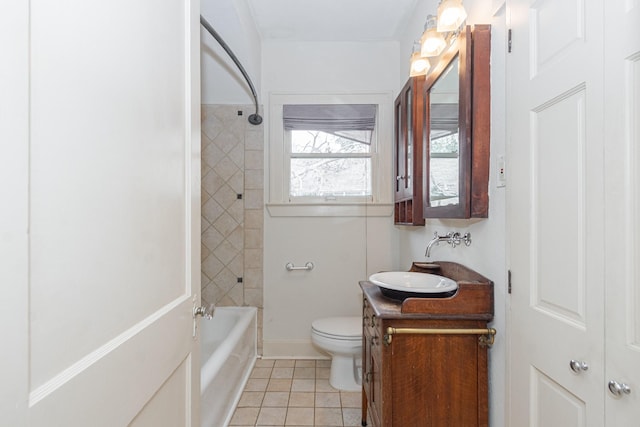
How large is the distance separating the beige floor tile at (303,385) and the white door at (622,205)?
5.88 feet

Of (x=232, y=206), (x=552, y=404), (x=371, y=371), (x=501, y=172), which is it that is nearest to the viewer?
(x=552, y=404)

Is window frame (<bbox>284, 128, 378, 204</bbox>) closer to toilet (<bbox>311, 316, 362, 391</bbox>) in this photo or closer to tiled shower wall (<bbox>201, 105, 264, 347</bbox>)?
tiled shower wall (<bbox>201, 105, 264, 347</bbox>)

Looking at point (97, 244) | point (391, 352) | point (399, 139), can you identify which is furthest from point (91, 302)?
point (399, 139)

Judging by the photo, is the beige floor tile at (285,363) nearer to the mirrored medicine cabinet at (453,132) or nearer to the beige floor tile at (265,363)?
the beige floor tile at (265,363)

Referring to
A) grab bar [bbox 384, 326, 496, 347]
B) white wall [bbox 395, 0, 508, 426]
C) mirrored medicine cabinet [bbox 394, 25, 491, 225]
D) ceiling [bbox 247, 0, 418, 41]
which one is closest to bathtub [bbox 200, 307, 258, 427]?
grab bar [bbox 384, 326, 496, 347]

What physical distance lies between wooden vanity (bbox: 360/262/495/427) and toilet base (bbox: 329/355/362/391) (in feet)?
3.21

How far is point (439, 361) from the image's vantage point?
124 centimetres

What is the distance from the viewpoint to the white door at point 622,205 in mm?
675

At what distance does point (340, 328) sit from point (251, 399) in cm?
70

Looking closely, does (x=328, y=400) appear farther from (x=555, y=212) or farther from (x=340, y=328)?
(x=555, y=212)

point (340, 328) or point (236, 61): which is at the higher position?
point (236, 61)

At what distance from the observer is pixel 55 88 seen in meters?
0.51

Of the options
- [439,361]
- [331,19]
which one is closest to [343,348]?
[439,361]

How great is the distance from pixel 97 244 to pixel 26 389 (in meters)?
0.24
